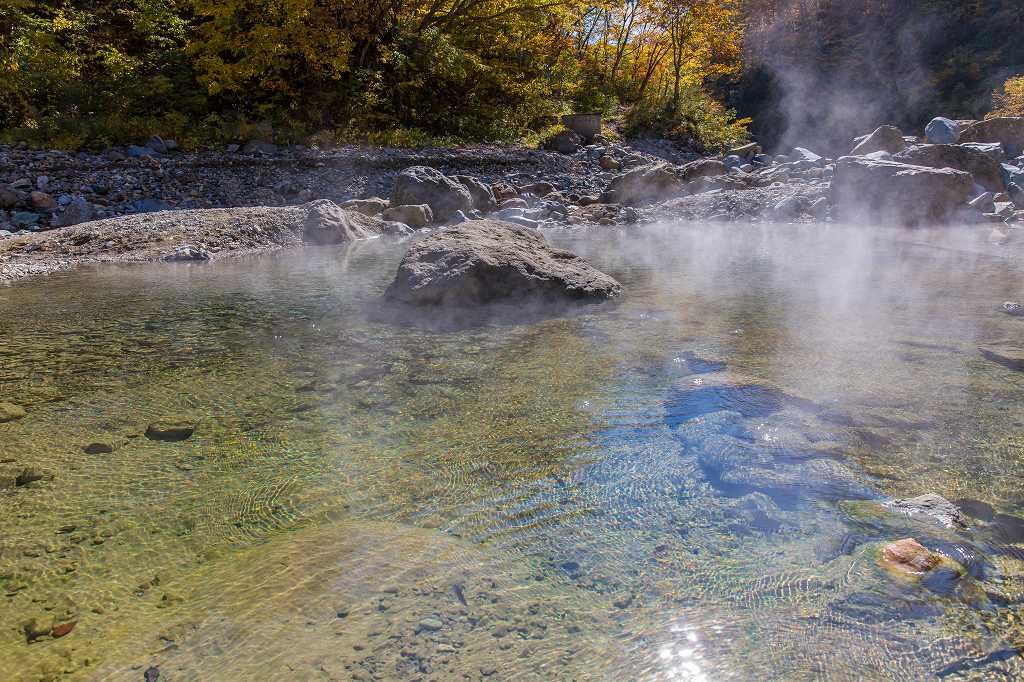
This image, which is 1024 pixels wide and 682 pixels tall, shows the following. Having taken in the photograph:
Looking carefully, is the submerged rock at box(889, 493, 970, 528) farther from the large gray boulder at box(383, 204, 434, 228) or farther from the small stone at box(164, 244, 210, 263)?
the large gray boulder at box(383, 204, 434, 228)

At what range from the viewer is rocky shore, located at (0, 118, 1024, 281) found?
27.1ft

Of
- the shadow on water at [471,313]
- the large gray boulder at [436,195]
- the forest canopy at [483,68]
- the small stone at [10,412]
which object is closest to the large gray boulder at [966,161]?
the forest canopy at [483,68]

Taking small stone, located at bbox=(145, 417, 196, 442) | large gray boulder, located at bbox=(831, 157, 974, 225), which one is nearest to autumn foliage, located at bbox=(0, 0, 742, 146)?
large gray boulder, located at bbox=(831, 157, 974, 225)

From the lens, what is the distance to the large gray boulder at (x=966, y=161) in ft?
36.3

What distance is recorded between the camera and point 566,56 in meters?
20.7

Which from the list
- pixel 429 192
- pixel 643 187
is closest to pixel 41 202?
pixel 429 192

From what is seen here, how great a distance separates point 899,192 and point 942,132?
588 cm

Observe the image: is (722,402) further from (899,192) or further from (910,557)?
(899,192)

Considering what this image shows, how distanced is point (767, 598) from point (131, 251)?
8223mm

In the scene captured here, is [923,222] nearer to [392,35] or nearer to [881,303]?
[881,303]

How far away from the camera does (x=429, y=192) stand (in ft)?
36.6

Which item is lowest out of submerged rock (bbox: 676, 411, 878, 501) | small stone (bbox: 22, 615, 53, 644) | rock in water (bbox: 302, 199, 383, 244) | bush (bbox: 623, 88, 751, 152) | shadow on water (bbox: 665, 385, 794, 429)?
small stone (bbox: 22, 615, 53, 644)

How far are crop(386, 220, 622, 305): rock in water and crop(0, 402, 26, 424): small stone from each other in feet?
8.22

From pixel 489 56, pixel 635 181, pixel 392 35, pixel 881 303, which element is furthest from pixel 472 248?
pixel 489 56
